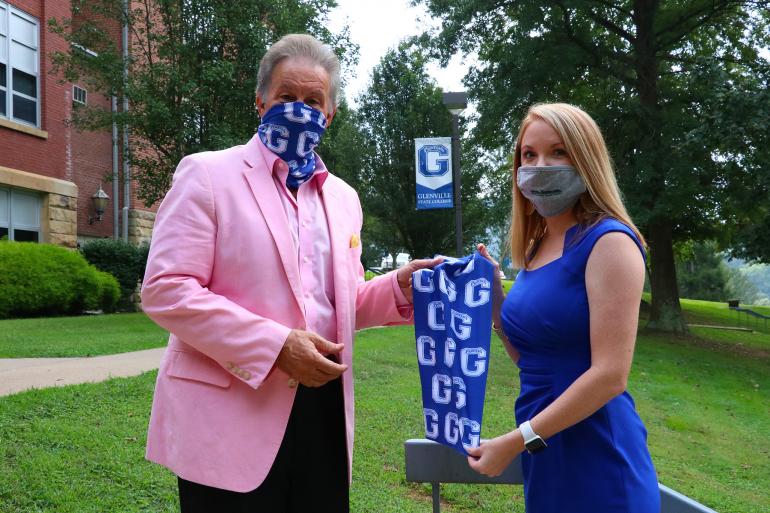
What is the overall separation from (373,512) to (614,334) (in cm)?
310

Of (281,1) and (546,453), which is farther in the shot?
(281,1)

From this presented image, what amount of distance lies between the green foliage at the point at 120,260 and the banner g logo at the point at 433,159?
9.06m

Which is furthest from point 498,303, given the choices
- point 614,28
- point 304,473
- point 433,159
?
point 614,28

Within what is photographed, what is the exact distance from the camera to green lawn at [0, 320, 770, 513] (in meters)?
4.32

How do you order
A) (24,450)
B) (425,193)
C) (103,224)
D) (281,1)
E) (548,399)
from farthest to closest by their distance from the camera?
(103,224) → (281,1) → (425,193) → (24,450) → (548,399)

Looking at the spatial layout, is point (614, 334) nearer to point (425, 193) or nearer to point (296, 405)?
point (296, 405)

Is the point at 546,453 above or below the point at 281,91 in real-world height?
below

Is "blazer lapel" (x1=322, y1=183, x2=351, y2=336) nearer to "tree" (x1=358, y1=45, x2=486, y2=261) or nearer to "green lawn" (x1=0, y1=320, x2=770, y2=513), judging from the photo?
"green lawn" (x1=0, y1=320, x2=770, y2=513)

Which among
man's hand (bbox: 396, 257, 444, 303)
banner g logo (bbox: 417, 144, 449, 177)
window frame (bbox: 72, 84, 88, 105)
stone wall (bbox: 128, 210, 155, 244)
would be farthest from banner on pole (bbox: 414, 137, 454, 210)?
stone wall (bbox: 128, 210, 155, 244)

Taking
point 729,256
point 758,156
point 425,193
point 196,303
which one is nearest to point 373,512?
point 196,303

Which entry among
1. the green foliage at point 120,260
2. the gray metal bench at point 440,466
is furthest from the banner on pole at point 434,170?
the gray metal bench at point 440,466

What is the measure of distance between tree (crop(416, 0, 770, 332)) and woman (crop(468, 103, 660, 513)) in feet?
45.2

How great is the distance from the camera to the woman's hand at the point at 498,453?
6.12ft

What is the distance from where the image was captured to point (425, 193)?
12695 mm
